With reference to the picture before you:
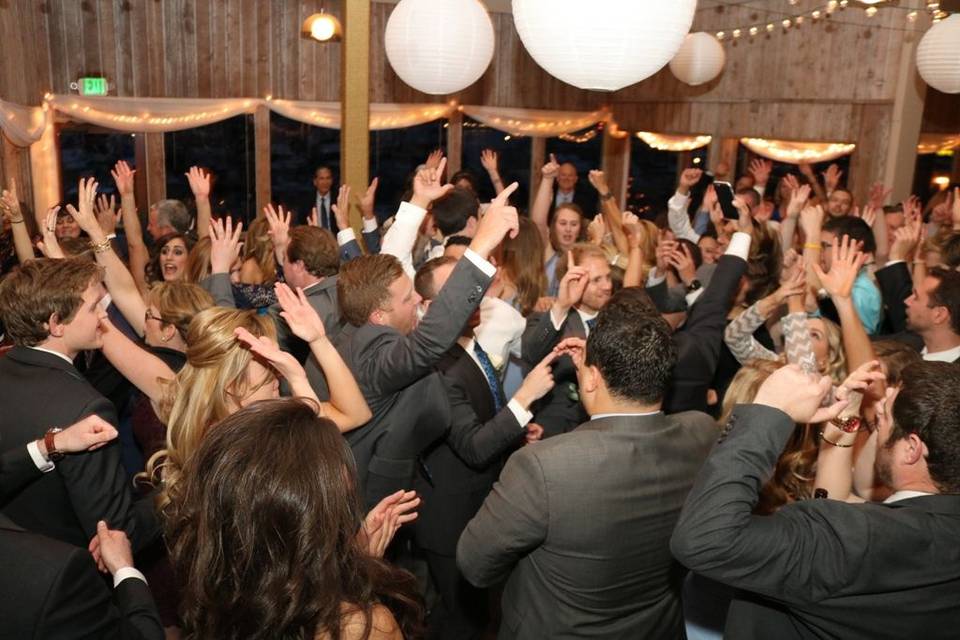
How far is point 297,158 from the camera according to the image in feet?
28.0

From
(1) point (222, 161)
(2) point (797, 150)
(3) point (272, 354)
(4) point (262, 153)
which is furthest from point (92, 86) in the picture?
(2) point (797, 150)

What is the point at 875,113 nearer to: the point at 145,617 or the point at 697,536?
the point at 697,536

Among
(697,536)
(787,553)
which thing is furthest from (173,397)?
(787,553)

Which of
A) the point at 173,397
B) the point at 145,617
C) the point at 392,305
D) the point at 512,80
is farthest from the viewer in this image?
the point at 512,80

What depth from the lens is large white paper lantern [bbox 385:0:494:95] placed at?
3436mm

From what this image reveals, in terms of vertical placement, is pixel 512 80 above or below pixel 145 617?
above

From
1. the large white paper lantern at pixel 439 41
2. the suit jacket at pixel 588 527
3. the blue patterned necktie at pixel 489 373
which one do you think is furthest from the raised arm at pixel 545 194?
the suit jacket at pixel 588 527

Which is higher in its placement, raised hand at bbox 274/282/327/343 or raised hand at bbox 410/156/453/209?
raised hand at bbox 410/156/453/209

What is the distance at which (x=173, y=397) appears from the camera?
6.89 ft

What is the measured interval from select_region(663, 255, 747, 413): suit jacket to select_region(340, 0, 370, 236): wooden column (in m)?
1.49

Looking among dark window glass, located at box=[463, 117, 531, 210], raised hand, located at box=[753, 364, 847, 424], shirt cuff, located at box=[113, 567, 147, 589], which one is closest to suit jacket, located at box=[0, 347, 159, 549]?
shirt cuff, located at box=[113, 567, 147, 589]

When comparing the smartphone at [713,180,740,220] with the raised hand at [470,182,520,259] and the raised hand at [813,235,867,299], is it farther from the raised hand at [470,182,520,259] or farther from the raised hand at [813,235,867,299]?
the raised hand at [470,182,520,259]

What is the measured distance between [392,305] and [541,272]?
1378 millimetres

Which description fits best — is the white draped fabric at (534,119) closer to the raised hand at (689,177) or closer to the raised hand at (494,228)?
the raised hand at (689,177)
